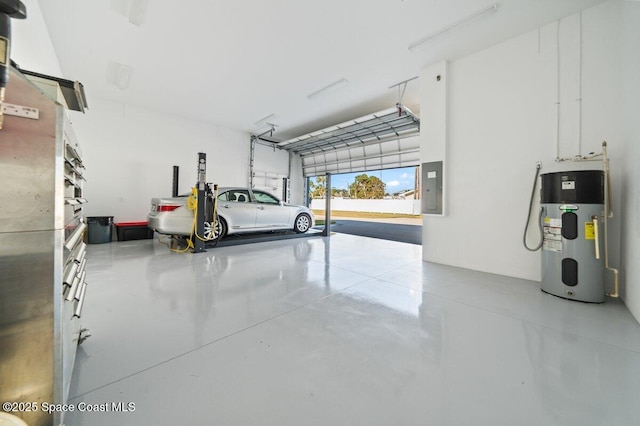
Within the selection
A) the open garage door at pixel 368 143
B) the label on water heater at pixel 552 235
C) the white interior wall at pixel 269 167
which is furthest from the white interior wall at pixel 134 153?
the label on water heater at pixel 552 235

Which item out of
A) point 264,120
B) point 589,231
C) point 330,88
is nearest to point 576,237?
point 589,231

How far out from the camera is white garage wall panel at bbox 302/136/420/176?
20.3 ft

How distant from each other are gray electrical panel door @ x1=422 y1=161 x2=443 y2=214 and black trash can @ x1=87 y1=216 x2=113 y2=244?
20.9ft

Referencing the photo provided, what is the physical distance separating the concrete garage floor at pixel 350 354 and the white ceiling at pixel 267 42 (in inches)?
128

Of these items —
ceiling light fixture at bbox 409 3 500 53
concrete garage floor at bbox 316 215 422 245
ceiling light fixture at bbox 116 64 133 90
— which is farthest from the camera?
concrete garage floor at bbox 316 215 422 245

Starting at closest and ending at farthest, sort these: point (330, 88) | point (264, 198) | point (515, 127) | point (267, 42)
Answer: point (515, 127), point (267, 42), point (330, 88), point (264, 198)

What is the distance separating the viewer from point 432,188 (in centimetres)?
394

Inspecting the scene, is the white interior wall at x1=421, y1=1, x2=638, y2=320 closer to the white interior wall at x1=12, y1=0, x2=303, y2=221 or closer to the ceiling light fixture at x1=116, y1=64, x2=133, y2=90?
the ceiling light fixture at x1=116, y1=64, x2=133, y2=90

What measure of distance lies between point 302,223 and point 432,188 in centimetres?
350

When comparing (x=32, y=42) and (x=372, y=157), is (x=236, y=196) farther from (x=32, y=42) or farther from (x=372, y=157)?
(x=372, y=157)

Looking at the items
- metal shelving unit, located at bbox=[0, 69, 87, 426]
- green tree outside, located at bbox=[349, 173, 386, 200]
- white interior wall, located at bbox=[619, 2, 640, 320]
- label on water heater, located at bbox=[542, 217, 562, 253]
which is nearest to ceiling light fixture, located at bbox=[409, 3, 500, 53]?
white interior wall, located at bbox=[619, 2, 640, 320]

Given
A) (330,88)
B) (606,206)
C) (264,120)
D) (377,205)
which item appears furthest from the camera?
(377,205)

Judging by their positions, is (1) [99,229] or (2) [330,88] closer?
(2) [330,88]

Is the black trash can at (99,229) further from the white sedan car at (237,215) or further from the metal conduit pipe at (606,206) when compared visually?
the metal conduit pipe at (606,206)
